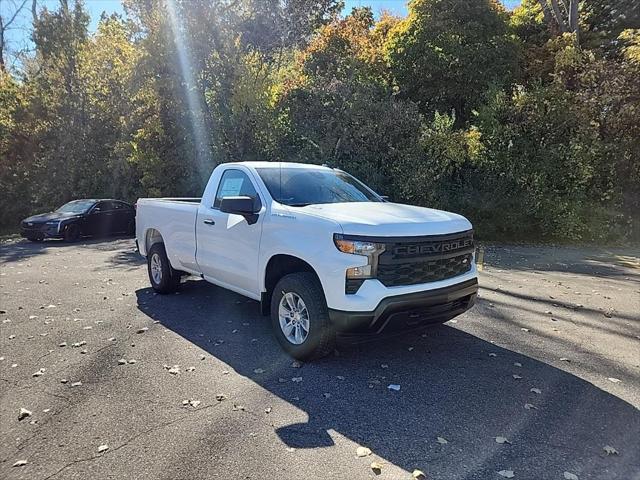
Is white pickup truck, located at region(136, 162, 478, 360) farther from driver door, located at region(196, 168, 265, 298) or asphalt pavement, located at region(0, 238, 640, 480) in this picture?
asphalt pavement, located at region(0, 238, 640, 480)

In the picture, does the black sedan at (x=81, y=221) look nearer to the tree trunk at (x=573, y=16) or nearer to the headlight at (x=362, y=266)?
the headlight at (x=362, y=266)

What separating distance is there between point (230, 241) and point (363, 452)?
9.42 feet

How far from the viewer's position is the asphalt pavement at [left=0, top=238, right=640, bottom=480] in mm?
2844

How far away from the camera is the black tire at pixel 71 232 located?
14.0m

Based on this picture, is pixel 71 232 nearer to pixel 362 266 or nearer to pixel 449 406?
pixel 362 266

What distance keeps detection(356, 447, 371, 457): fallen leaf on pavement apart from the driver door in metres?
2.21

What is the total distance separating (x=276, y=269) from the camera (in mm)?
4652

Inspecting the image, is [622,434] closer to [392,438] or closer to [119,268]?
[392,438]

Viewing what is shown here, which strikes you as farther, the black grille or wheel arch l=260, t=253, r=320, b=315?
wheel arch l=260, t=253, r=320, b=315

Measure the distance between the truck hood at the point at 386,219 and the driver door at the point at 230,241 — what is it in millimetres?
741

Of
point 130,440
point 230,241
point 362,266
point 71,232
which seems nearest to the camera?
point 130,440

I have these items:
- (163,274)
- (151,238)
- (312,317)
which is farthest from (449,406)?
(151,238)

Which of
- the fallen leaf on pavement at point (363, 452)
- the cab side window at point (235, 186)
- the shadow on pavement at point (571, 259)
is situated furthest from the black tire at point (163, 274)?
the shadow on pavement at point (571, 259)

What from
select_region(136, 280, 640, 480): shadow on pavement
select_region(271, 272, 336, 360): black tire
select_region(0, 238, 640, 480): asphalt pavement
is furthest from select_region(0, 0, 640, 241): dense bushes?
select_region(271, 272, 336, 360): black tire
